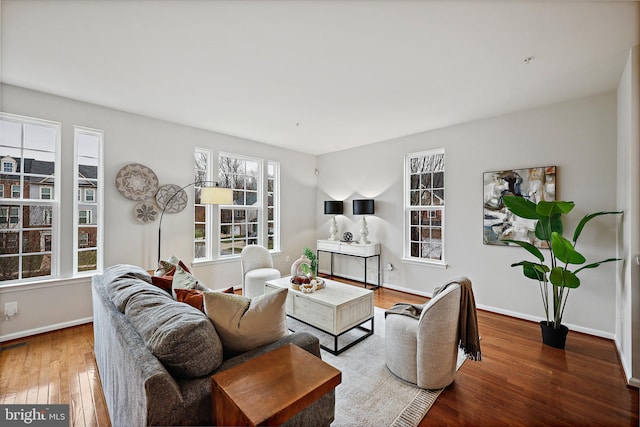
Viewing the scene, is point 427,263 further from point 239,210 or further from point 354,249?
point 239,210

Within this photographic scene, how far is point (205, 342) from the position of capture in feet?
4.10

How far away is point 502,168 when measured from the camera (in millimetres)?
3580

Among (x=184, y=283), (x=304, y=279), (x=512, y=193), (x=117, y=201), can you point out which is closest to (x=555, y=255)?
(x=512, y=193)

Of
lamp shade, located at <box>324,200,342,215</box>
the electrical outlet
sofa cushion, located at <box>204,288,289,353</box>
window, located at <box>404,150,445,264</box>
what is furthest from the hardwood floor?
lamp shade, located at <box>324,200,342,215</box>

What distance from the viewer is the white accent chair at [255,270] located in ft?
12.4

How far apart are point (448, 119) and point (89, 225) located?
4873 mm

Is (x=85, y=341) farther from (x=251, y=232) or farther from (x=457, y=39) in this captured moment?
(x=457, y=39)

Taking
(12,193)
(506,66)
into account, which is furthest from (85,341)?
(506,66)

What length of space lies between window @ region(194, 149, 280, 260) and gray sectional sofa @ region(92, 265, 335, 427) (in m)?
2.76

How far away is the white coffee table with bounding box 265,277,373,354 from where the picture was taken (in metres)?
2.59

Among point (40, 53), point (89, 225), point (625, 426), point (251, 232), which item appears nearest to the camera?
point (625, 426)

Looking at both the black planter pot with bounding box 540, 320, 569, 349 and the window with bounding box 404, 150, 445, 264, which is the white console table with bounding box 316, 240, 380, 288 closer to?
the window with bounding box 404, 150, 445, 264

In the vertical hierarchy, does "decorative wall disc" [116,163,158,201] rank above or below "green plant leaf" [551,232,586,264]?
above

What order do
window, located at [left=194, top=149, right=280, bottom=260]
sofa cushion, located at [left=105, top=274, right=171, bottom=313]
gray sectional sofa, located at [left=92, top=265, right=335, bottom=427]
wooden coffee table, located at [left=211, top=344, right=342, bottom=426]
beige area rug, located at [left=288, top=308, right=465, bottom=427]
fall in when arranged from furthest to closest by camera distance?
window, located at [left=194, top=149, right=280, bottom=260]
beige area rug, located at [left=288, top=308, right=465, bottom=427]
sofa cushion, located at [left=105, top=274, right=171, bottom=313]
gray sectional sofa, located at [left=92, top=265, right=335, bottom=427]
wooden coffee table, located at [left=211, top=344, right=342, bottom=426]
